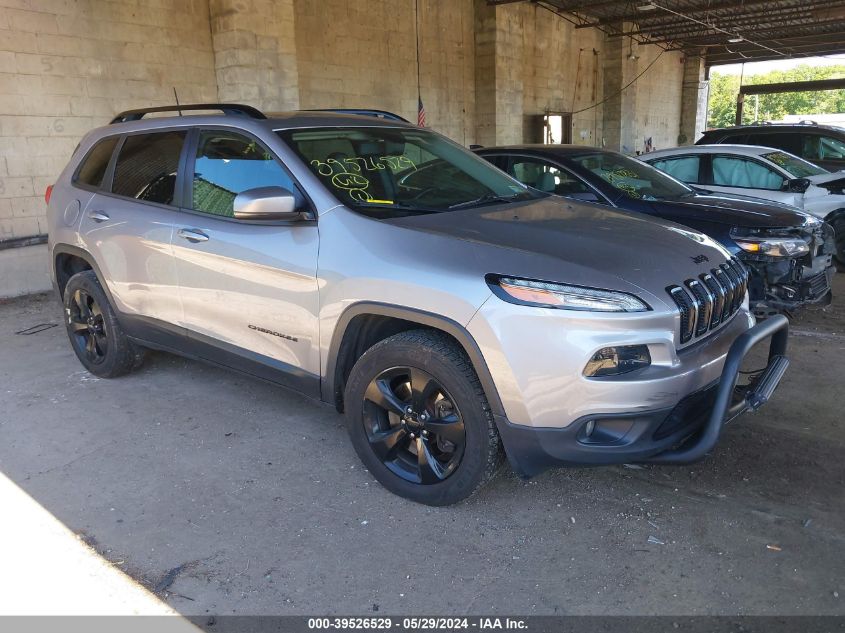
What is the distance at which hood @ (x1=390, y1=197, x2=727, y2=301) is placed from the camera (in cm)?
274

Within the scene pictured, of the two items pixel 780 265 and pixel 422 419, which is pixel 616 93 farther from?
pixel 422 419

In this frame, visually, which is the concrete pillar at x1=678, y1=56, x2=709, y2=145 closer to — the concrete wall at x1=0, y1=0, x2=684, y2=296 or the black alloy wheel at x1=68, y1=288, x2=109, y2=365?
the concrete wall at x1=0, y1=0, x2=684, y2=296

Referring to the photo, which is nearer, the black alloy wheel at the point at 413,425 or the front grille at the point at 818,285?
the black alloy wheel at the point at 413,425

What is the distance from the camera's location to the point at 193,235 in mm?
3861

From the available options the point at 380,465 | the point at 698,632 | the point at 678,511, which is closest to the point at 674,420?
the point at 678,511

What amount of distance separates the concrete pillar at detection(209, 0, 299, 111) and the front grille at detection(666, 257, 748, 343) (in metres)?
8.12

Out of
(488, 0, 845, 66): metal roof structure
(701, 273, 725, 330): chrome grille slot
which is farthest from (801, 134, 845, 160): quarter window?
(701, 273, 725, 330): chrome grille slot

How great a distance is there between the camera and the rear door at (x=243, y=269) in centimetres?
339

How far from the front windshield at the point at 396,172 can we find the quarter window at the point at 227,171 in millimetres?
180

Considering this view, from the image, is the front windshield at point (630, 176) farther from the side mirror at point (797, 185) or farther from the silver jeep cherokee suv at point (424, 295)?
the silver jeep cherokee suv at point (424, 295)

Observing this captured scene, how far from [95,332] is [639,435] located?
4.03 metres

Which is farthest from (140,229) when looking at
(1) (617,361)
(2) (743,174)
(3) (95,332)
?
(2) (743,174)

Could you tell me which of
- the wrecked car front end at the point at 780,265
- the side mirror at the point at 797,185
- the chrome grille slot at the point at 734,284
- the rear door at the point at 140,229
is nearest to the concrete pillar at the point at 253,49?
the rear door at the point at 140,229

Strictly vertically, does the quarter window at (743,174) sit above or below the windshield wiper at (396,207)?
below
